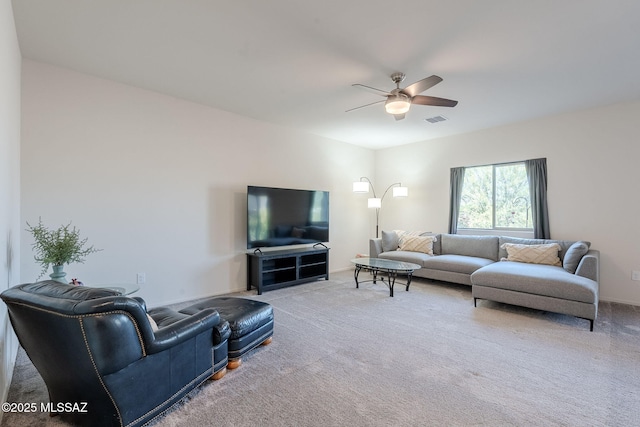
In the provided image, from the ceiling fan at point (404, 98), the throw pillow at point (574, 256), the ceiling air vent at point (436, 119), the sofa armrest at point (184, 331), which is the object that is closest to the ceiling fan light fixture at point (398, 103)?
the ceiling fan at point (404, 98)

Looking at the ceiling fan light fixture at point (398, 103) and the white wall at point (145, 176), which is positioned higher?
the ceiling fan light fixture at point (398, 103)

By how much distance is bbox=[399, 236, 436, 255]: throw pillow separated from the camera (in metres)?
5.36

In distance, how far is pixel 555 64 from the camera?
2912 millimetres

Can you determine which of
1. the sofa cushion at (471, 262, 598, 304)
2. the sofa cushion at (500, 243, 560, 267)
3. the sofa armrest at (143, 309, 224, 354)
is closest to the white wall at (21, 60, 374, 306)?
the sofa armrest at (143, 309, 224, 354)

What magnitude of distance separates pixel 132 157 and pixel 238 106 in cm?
153

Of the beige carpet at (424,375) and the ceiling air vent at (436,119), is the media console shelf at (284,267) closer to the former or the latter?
the beige carpet at (424,375)

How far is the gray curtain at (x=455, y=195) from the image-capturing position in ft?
18.1

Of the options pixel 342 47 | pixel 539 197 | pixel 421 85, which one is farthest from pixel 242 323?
pixel 539 197

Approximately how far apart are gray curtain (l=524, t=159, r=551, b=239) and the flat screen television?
337cm

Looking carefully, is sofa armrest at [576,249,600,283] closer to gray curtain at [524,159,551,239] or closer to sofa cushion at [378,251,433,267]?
gray curtain at [524,159,551,239]

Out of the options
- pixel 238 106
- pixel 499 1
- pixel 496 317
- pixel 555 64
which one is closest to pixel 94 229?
pixel 238 106

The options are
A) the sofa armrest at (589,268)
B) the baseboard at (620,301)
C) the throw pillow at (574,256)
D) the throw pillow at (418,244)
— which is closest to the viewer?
the sofa armrest at (589,268)

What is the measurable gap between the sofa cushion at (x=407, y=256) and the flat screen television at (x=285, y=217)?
3.81 feet

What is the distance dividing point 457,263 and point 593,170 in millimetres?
2291
